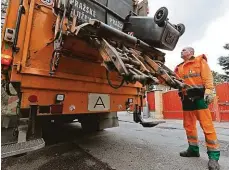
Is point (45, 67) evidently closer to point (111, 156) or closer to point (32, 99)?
point (32, 99)

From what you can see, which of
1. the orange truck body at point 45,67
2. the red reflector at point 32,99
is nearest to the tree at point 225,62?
the orange truck body at point 45,67

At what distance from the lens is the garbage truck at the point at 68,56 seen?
2.21 m

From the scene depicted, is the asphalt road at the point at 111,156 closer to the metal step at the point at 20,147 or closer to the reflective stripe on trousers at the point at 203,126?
the reflective stripe on trousers at the point at 203,126

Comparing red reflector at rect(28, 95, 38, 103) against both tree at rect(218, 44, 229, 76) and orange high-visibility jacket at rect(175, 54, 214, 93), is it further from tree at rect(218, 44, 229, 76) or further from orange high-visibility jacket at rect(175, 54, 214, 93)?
tree at rect(218, 44, 229, 76)

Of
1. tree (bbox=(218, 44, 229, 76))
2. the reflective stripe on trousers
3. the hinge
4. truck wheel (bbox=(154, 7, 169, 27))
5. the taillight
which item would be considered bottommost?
the reflective stripe on trousers

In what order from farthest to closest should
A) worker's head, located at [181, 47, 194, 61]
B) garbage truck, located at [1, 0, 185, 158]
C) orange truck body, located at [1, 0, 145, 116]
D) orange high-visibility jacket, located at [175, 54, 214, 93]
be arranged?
worker's head, located at [181, 47, 194, 61] < orange high-visibility jacket, located at [175, 54, 214, 93] < orange truck body, located at [1, 0, 145, 116] < garbage truck, located at [1, 0, 185, 158]

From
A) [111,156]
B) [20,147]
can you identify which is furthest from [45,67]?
[111,156]

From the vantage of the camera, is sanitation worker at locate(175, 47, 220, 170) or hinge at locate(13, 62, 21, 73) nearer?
hinge at locate(13, 62, 21, 73)

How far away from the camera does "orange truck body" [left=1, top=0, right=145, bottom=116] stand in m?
2.37

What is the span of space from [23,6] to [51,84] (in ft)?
3.32

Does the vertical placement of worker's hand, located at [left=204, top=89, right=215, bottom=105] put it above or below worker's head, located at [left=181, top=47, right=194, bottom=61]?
below

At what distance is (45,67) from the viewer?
2.55 meters

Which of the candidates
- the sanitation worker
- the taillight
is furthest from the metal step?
the sanitation worker

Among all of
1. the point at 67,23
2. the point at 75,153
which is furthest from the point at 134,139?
the point at 67,23
